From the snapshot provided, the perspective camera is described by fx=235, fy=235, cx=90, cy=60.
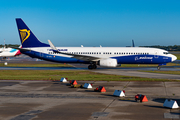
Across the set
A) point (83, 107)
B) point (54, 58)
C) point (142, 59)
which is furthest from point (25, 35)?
point (83, 107)

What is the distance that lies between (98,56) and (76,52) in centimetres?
430

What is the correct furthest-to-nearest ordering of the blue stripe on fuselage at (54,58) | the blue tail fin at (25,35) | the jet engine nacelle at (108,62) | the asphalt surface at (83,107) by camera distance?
the blue tail fin at (25,35)
the blue stripe on fuselage at (54,58)
the jet engine nacelle at (108,62)
the asphalt surface at (83,107)

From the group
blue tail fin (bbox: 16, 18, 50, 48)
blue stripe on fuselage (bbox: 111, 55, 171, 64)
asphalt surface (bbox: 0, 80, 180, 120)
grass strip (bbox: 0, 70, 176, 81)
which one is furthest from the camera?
blue tail fin (bbox: 16, 18, 50, 48)

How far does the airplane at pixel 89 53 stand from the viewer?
44594mm

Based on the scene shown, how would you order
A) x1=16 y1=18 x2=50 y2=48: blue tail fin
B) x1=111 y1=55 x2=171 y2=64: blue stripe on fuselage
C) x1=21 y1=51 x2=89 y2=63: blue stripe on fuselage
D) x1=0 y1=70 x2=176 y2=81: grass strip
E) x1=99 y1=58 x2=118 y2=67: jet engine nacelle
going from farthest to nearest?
x1=16 y1=18 x2=50 y2=48: blue tail fin → x1=21 y1=51 x2=89 y2=63: blue stripe on fuselage → x1=111 y1=55 x2=171 y2=64: blue stripe on fuselage → x1=99 y1=58 x2=118 y2=67: jet engine nacelle → x1=0 y1=70 x2=176 y2=81: grass strip

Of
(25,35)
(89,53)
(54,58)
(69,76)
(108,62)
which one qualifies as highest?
(25,35)

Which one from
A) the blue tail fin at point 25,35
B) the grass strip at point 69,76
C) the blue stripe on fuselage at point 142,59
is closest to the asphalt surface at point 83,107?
the grass strip at point 69,76

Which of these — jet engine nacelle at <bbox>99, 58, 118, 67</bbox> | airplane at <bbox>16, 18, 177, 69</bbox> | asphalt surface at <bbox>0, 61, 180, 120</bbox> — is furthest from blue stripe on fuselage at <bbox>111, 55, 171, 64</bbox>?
asphalt surface at <bbox>0, 61, 180, 120</bbox>

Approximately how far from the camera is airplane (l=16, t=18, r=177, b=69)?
4459 cm

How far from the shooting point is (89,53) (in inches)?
1781

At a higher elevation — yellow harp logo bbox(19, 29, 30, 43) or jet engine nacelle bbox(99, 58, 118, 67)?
yellow harp logo bbox(19, 29, 30, 43)

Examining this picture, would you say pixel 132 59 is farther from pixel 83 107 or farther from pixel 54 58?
pixel 83 107

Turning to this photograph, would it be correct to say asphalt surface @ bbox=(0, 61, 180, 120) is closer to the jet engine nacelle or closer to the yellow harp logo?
the jet engine nacelle

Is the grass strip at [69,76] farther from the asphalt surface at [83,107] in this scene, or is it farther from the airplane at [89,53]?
the asphalt surface at [83,107]
